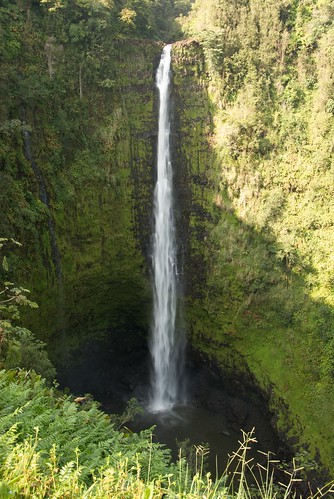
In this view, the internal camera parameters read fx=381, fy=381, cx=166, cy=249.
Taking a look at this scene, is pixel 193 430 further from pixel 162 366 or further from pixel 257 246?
pixel 257 246

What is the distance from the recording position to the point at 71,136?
755 inches

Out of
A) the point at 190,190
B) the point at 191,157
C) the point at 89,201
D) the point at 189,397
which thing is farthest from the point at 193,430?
the point at 191,157

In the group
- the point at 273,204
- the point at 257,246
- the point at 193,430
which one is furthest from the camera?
the point at 257,246

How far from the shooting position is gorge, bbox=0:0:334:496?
671 inches

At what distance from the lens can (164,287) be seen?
20719 mm

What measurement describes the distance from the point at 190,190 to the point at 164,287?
5.49m

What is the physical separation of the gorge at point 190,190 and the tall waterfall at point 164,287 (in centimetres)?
46

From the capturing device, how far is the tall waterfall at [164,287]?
2072 cm

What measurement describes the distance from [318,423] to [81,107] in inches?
723

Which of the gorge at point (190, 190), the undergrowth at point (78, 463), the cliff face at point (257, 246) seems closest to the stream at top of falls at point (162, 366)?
the gorge at point (190, 190)

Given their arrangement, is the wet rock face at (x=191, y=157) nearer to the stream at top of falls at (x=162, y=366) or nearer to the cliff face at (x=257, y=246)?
the cliff face at (x=257, y=246)

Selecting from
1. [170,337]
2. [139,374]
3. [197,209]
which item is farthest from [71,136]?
[139,374]

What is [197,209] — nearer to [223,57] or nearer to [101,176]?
[101,176]

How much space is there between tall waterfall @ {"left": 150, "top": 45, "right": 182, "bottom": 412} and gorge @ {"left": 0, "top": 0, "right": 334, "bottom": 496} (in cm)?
46
